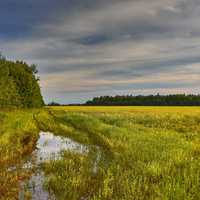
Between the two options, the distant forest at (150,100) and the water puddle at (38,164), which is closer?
the water puddle at (38,164)

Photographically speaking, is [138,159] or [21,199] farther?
[138,159]

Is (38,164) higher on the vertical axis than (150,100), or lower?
lower

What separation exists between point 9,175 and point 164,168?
199 inches

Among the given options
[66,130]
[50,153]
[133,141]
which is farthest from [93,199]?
[66,130]

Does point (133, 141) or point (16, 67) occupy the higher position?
point (16, 67)

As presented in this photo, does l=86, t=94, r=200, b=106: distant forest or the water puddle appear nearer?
the water puddle

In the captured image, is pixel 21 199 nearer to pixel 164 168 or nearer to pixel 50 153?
pixel 164 168

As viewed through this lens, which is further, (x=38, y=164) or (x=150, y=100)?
(x=150, y=100)

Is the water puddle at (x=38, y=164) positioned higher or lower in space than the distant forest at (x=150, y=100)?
lower

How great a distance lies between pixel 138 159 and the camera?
14.5m

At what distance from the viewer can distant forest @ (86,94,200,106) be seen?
13500cm

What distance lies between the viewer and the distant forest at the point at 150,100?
443ft

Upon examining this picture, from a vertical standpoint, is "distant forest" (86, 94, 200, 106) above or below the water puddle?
above

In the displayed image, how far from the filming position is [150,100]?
143 meters
